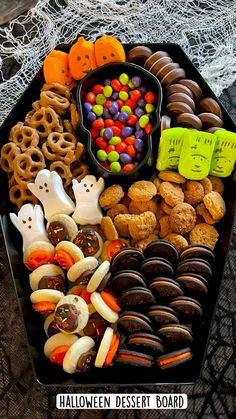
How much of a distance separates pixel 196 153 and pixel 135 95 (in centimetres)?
27

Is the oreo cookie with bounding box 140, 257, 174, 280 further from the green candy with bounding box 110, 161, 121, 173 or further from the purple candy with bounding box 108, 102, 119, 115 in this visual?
the purple candy with bounding box 108, 102, 119, 115

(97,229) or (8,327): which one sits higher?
(97,229)

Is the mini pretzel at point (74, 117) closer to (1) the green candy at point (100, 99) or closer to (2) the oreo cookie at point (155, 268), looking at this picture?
(1) the green candy at point (100, 99)

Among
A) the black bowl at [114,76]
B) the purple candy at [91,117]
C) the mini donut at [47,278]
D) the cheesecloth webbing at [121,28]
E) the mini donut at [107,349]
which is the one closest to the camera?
the mini donut at [107,349]

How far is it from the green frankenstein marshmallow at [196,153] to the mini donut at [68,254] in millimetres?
323

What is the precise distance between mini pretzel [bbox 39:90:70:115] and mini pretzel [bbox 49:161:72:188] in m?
0.16

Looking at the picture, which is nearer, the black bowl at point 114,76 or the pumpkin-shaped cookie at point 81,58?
the black bowl at point 114,76

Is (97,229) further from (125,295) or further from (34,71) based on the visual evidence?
(34,71)

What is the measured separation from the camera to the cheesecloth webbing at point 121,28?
1.68 meters

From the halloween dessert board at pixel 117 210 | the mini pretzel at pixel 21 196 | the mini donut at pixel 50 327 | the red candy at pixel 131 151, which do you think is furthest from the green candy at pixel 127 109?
the mini donut at pixel 50 327

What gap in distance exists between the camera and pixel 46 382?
3.86ft

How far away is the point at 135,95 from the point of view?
148 centimetres

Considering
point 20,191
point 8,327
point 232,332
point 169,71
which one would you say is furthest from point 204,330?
point 169,71

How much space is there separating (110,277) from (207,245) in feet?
0.78
